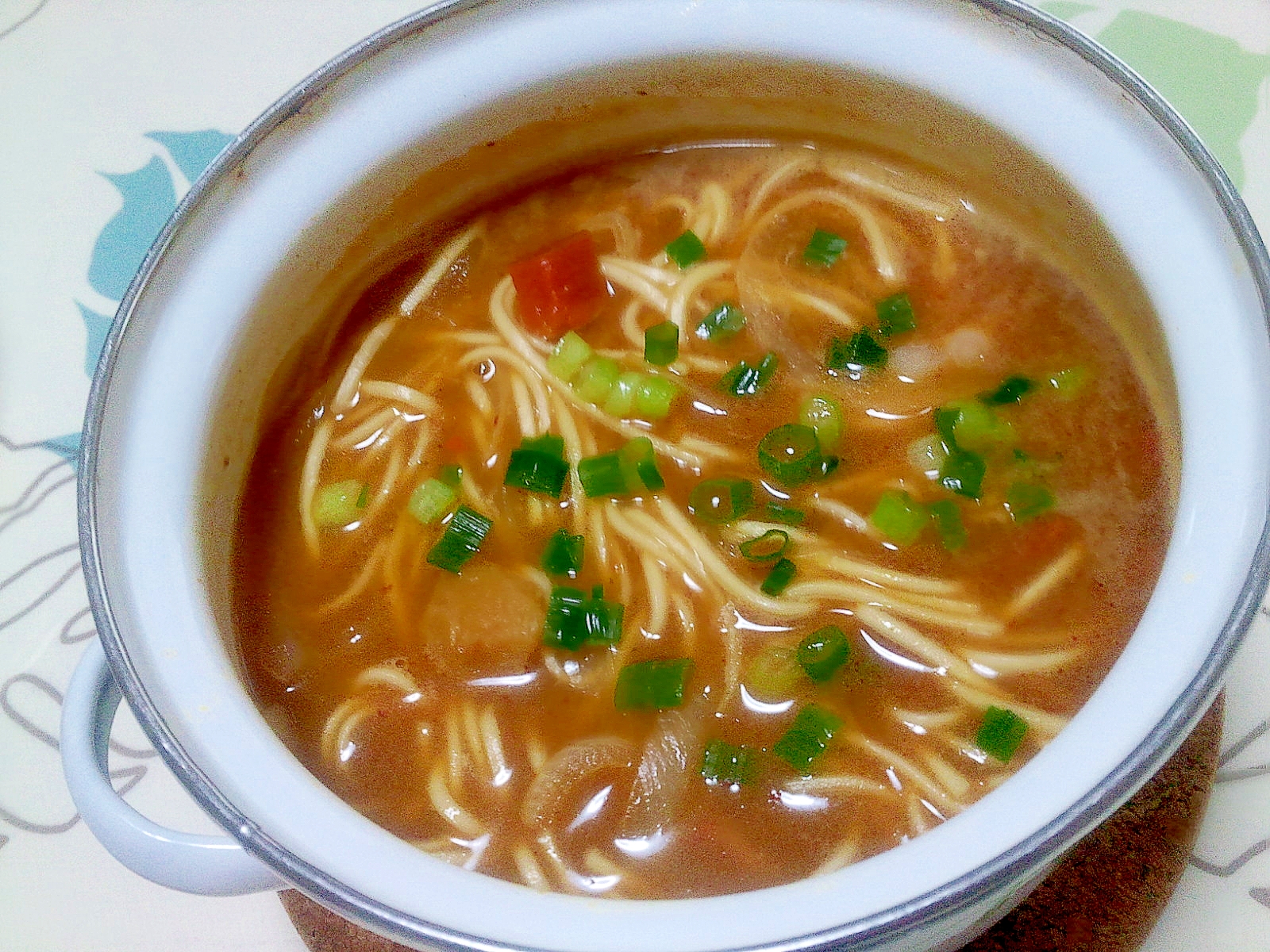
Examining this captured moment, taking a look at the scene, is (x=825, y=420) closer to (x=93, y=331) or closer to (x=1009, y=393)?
(x=1009, y=393)

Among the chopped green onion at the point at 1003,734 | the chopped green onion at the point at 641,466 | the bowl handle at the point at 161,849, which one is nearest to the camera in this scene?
the bowl handle at the point at 161,849

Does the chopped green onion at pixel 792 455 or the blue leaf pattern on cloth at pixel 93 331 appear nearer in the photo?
the chopped green onion at pixel 792 455

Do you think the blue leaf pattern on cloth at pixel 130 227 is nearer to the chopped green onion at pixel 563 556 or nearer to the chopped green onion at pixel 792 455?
the chopped green onion at pixel 563 556

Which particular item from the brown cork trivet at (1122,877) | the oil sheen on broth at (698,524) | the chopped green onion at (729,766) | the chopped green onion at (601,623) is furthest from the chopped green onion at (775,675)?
the brown cork trivet at (1122,877)

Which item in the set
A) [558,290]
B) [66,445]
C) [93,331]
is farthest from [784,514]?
[93,331]

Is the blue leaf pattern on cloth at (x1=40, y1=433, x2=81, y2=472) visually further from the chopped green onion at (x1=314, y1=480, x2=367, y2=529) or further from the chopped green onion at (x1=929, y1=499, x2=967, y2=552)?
the chopped green onion at (x1=929, y1=499, x2=967, y2=552)

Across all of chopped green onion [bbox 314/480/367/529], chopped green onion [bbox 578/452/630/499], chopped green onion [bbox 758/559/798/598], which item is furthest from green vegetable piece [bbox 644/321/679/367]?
chopped green onion [bbox 314/480/367/529]
